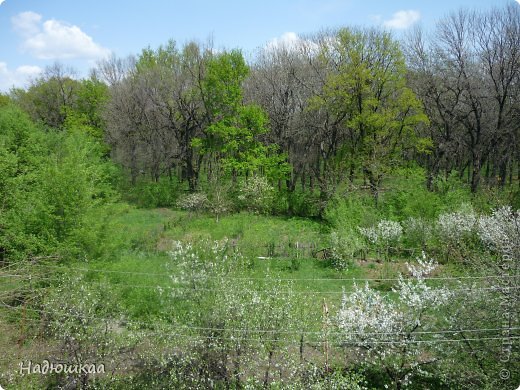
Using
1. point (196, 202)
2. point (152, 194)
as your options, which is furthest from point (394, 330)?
point (152, 194)

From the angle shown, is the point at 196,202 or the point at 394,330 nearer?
the point at 394,330

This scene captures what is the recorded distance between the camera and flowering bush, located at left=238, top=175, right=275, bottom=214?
90.8 ft

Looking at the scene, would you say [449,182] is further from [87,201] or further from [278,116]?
[87,201]

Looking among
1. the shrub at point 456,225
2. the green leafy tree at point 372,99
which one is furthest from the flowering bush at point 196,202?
the shrub at point 456,225

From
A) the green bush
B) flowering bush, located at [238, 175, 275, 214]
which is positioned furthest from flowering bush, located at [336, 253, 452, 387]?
the green bush

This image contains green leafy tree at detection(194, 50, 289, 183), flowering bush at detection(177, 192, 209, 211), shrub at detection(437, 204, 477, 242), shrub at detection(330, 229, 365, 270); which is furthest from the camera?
green leafy tree at detection(194, 50, 289, 183)

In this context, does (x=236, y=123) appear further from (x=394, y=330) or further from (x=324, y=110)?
(x=394, y=330)

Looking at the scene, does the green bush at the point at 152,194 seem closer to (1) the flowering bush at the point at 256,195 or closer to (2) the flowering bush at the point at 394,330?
(1) the flowering bush at the point at 256,195

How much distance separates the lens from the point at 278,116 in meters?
32.7

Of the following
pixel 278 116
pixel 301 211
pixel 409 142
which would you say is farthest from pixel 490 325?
pixel 278 116

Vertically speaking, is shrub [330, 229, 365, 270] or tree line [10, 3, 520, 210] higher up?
tree line [10, 3, 520, 210]

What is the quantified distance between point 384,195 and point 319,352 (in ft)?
52.8

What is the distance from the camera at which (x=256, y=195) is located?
91.0 feet

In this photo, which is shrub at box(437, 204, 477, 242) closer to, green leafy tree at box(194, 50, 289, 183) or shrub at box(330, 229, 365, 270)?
shrub at box(330, 229, 365, 270)
